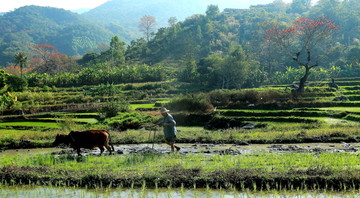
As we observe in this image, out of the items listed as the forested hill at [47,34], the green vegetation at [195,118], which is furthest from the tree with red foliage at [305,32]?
the forested hill at [47,34]

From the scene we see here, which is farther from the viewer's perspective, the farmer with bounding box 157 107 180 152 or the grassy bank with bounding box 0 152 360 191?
the farmer with bounding box 157 107 180 152

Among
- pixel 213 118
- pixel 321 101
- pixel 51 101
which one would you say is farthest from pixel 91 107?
pixel 321 101

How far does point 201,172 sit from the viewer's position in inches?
385

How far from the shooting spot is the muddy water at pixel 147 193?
8.38 m

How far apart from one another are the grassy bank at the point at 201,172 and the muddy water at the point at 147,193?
21 cm

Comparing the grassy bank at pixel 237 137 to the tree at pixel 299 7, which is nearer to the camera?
the grassy bank at pixel 237 137

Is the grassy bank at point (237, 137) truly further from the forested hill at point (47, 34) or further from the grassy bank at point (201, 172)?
the forested hill at point (47, 34)

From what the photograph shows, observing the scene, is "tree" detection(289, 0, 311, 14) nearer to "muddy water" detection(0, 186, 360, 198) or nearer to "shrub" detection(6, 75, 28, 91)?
"shrub" detection(6, 75, 28, 91)

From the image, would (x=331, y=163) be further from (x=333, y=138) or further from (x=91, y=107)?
(x=91, y=107)

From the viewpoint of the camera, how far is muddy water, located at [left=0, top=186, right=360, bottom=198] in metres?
8.38

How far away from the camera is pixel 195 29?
95.4 metres

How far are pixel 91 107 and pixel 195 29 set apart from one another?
64739 millimetres

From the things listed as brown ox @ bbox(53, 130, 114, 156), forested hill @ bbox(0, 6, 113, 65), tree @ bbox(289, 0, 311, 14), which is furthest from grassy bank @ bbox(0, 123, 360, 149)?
tree @ bbox(289, 0, 311, 14)

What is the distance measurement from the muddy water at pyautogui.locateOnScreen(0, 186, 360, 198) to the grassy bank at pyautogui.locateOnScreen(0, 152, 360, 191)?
0.68 feet
